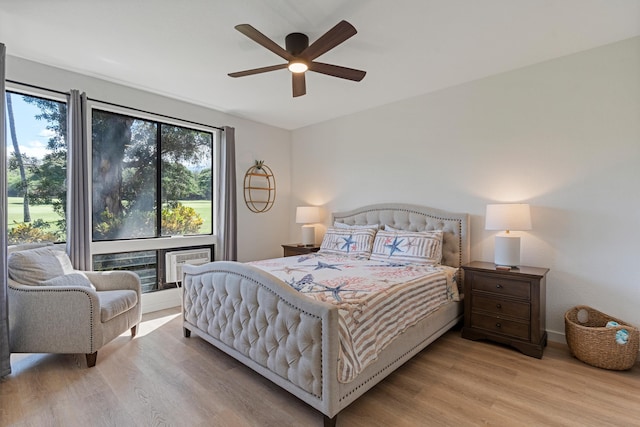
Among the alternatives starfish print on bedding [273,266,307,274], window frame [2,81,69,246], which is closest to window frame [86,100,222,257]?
window frame [2,81,69,246]

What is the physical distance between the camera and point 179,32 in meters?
2.44

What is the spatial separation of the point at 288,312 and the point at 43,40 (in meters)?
3.10

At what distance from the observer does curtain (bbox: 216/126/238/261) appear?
4355 millimetres

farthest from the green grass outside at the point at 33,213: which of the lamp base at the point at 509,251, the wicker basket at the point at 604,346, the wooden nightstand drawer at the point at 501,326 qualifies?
the wicker basket at the point at 604,346

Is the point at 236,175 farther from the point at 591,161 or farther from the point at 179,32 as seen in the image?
the point at 591,161

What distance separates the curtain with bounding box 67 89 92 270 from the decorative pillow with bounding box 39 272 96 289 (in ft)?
1.36

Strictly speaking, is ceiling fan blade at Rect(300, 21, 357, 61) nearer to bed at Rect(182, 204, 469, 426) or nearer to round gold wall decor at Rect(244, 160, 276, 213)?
bed at Rect(182, 204, 469, 426)

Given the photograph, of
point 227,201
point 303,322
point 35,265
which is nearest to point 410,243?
point 303,322

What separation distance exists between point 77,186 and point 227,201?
1.73 metres

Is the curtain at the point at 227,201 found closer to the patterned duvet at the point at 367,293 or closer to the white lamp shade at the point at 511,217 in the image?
the patterned duvet at the point at 367,293

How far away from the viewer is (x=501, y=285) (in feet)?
9.05

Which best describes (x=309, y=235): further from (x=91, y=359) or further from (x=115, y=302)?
(x=91, y=359)

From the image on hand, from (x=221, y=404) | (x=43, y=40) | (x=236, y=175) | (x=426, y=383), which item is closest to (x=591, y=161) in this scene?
(x=426, y=383)

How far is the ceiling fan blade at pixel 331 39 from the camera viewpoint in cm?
193
